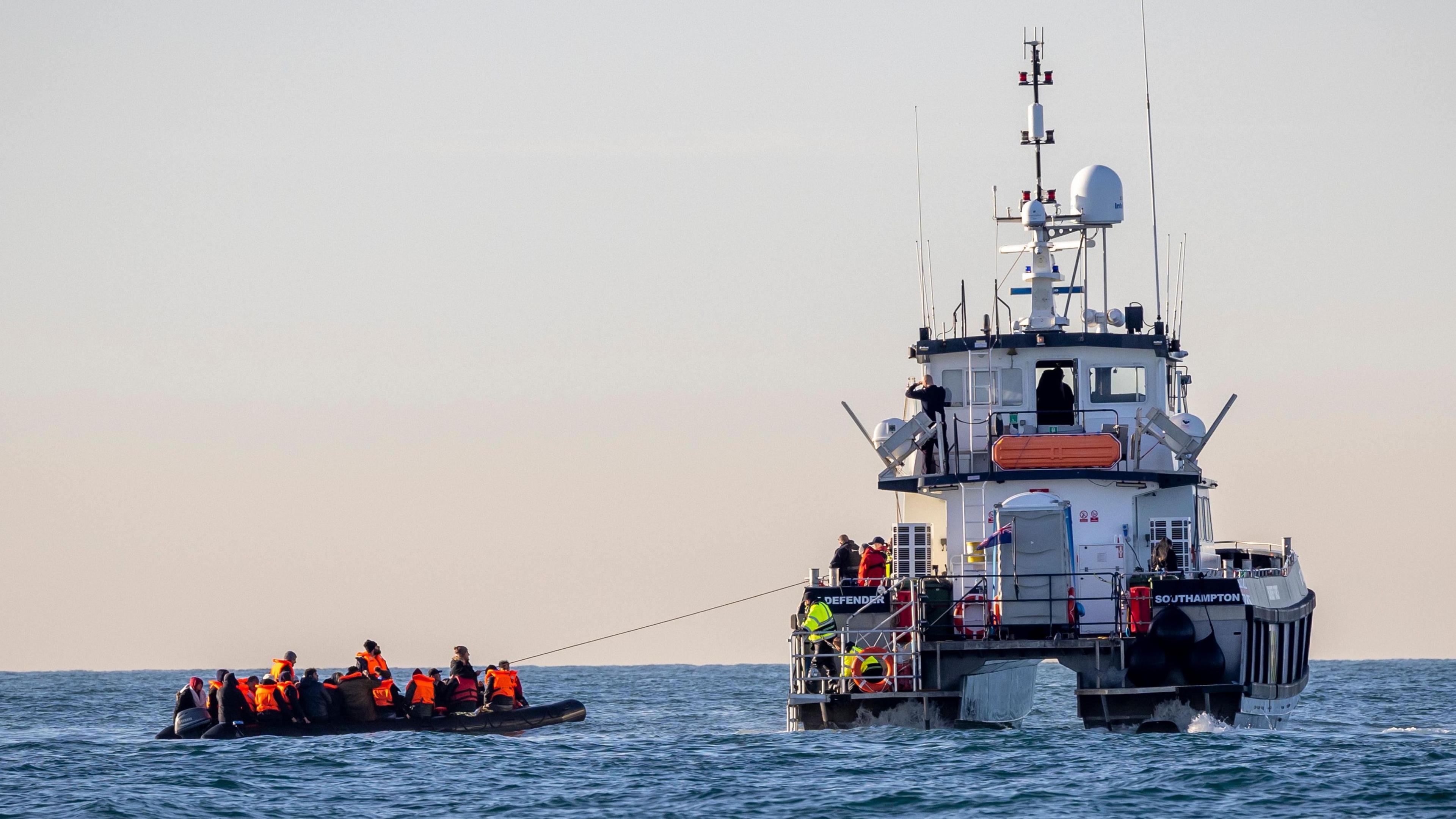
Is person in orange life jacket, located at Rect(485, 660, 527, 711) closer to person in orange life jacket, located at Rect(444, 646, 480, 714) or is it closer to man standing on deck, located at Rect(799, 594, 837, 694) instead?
person in orange life jacket, located at Rect(444, 646, 480, 714)

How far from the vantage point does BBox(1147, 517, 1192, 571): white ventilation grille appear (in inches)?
1147

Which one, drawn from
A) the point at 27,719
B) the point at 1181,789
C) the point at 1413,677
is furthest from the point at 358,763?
the point at 1413,677

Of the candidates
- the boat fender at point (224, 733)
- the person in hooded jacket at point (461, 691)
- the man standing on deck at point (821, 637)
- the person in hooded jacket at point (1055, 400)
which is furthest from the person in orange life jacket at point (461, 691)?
the person in hooded jacket at point (1055, 400)

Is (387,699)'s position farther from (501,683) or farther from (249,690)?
(249,690)

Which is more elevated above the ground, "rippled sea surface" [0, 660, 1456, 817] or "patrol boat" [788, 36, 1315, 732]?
"patrol boat" [788, 36, 1315, 732]

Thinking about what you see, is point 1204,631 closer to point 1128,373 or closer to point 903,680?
point 903,680

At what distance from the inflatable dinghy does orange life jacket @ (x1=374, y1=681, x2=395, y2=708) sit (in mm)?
225

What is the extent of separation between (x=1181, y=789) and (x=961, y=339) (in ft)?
34.6

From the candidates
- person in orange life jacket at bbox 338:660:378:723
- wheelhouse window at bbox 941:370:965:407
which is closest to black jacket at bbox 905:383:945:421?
wheelhouse window at bbox 941:370:965:407

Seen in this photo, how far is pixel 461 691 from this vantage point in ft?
104

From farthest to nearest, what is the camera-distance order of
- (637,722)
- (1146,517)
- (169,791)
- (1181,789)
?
(637,722) < (1146,517) < (169,791) < (1181,789)

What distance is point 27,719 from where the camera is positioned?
1688 inches

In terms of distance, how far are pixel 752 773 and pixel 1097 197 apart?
13.8 metres

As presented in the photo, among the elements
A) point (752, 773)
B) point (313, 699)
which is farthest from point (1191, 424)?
point (313, 699)
